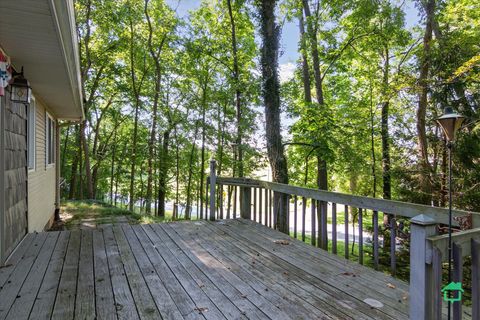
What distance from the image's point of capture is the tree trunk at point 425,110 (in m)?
7.64

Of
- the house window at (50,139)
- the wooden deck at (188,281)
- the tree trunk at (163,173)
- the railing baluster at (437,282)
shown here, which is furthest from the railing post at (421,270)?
the tree trunk at (163,173)

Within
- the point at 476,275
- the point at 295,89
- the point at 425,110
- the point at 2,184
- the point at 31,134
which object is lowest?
the point at 476,275

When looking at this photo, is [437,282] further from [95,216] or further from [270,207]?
[95,216]

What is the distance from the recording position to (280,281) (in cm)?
286

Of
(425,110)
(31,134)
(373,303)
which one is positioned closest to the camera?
(373,303)

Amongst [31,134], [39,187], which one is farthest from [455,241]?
[39,187]

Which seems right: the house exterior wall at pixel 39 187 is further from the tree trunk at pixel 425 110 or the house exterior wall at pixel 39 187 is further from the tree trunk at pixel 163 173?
Answer: the tree trunk at pixel 425 110

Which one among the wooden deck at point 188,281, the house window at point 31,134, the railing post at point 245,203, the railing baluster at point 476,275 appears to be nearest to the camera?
the railing baluster at point 476,275

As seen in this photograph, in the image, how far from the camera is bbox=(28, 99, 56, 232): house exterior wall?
517cm

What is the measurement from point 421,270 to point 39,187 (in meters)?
6.47

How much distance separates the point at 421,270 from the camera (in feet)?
5.15

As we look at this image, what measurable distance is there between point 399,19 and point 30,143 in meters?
9.19

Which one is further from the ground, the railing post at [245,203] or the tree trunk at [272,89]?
the tree trunk at [272,89]

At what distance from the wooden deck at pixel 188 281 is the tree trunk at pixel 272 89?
5.42ft
